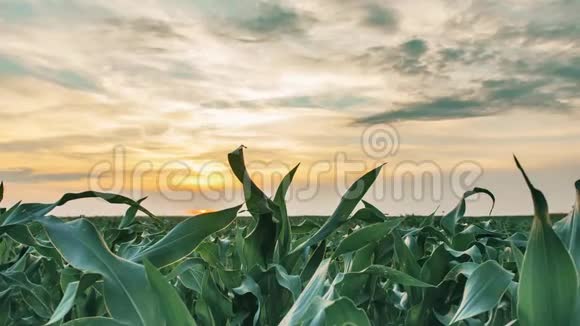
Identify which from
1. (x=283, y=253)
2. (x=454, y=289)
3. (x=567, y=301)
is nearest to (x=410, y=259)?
(x=454, y=289)

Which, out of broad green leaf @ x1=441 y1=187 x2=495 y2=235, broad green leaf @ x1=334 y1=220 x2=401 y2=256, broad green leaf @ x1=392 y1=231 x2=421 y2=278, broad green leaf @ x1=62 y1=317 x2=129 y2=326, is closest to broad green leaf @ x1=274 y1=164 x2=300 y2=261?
broad green leaf @ x1=334 y1=220 x2=401 y2=256

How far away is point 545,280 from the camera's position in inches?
29.4

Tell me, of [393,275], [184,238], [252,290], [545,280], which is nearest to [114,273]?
[184,238]

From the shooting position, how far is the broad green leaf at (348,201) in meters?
1.30

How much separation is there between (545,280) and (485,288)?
250 mm

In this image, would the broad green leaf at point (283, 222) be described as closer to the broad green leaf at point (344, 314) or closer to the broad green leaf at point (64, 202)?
the broad green leaf at point (64, 202)

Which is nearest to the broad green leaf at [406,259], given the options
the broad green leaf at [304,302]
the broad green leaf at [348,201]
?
the broad green leaf at [348,201]

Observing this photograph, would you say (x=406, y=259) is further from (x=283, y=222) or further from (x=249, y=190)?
(x=249, y=190)

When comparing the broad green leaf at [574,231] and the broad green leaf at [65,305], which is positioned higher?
the broad green leaf at [574,231]

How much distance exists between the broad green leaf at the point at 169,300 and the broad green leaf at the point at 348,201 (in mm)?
538

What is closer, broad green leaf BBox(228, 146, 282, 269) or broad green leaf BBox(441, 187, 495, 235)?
broad green leaf BBox(228, 146, 282, 269)

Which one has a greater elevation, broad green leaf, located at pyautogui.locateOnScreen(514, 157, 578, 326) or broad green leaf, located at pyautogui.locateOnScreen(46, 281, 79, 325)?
broad green leaf, located at pyautogui.locateOnScreen(514, 157, 578, 326)

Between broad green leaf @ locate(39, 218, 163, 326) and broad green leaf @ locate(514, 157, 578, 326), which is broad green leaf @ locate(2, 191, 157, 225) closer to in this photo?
broad green leaf @ locate(39, 218, 163, 326)

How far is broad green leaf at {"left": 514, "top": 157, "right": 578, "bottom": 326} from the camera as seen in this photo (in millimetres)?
728
